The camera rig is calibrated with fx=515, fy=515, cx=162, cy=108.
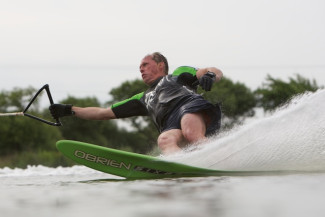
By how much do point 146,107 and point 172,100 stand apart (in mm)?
375

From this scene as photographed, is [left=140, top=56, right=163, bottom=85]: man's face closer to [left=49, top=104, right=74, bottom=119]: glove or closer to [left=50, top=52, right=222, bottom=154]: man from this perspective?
[left=50, top=52, right=222, bottom=154]: man

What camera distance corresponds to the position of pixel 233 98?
1064 inches

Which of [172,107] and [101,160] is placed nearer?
[101,160]

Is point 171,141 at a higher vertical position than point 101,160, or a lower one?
higher

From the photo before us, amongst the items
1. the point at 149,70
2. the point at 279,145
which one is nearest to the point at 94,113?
the point at 149,70

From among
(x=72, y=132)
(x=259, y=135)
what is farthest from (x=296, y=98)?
(x=72, y=132)

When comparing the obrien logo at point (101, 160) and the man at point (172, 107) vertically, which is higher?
the man at point (172, 107)

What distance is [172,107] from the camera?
4289mm

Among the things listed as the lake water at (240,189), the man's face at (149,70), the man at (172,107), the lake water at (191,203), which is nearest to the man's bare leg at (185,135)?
the man at (172,107)

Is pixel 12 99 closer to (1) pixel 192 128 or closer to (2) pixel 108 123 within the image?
(2) pixel 108 123

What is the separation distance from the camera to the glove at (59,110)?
4652 mm

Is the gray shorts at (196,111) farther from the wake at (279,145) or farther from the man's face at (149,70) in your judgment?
the wake at (279,145)

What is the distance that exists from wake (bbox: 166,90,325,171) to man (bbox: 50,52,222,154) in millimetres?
392

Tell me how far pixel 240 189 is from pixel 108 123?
28.4m
